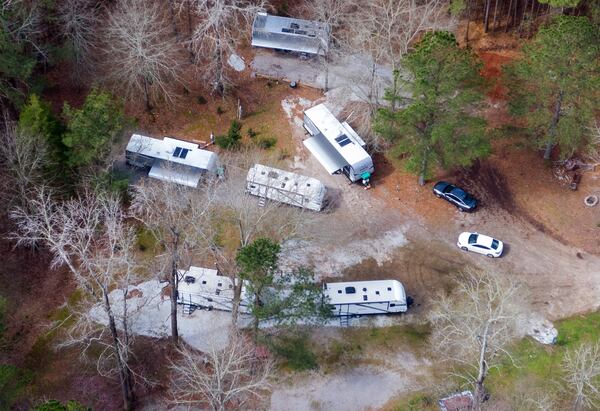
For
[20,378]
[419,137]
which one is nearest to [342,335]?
[419,137]

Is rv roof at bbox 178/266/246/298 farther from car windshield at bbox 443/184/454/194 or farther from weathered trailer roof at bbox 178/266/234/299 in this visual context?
car windshield at bbox 443/184/454/194

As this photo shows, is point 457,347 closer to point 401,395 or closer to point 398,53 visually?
point 401,395

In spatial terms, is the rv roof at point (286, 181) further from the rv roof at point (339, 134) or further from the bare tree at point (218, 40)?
the bare tree at point (218, 40)

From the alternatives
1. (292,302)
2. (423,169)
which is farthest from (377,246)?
(292,302)

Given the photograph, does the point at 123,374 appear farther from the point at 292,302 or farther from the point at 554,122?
the point at 554,122

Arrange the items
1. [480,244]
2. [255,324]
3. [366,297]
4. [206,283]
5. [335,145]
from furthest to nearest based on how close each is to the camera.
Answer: [335,145], [480,244], [206,283], [366,297], [255,324]
